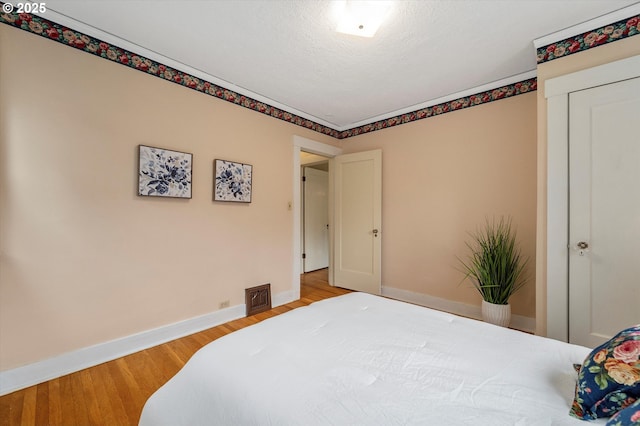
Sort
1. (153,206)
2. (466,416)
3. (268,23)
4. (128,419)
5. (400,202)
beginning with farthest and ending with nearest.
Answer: (400,202)
(153,206)
(268,23)
(128,419)
(466,416)

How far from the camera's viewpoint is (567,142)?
1966mm

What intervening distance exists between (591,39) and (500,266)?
190 cm

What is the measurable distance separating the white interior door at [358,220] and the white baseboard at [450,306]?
0.26 m

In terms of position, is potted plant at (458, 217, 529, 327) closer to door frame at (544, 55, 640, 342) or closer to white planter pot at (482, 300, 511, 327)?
white planter pot at (482, 300, 511, 327)

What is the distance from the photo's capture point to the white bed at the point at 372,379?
2.54 ft

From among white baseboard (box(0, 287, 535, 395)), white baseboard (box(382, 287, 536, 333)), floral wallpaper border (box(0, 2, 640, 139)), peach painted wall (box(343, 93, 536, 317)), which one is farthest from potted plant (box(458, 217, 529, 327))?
floral wallpaper border (box(0, 2, 640, 139))

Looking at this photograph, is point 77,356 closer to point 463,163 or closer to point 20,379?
point 20,379

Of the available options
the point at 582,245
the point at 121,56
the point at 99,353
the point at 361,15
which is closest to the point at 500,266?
the point at 582,245

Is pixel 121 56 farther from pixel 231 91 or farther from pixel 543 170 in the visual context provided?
pixel 543 170

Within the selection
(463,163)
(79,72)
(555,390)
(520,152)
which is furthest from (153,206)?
(520,152)

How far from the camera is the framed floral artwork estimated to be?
2705 mm

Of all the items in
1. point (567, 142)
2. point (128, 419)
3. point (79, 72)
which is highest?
point (79, 72)

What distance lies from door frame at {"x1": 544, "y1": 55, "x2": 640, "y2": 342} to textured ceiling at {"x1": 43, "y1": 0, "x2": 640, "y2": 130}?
0.46m

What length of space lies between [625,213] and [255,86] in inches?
131
